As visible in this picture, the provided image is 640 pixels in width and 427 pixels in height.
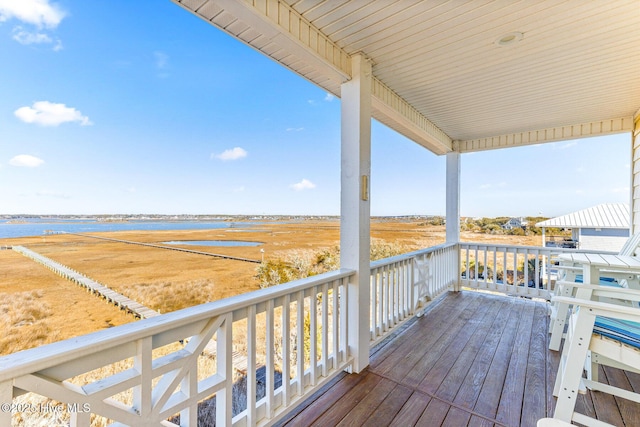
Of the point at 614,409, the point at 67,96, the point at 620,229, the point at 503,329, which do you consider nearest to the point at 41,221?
the point at 67,96

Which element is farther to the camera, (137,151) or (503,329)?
(503,329)

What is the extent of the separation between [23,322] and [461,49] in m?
3.27

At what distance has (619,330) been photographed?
5.16 ft

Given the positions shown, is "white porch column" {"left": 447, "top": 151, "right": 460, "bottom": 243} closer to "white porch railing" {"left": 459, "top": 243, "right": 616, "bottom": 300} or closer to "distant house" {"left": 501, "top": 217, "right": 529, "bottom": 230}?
"white porch railing" {"left": 459, "top": 243, "right": 616, "bottom": 300}

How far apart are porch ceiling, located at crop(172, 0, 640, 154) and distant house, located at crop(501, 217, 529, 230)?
5.52 feet

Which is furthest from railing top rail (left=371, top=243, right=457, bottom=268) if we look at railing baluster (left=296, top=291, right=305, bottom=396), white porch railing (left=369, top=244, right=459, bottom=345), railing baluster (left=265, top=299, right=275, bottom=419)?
Answer: railing baluster (left=265, top=299, right=275, bottom=419)

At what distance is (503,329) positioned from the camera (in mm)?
3105

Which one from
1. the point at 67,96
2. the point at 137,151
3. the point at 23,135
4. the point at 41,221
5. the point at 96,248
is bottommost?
the point at 96,248

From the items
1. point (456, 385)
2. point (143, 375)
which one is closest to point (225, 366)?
point (143, 375)

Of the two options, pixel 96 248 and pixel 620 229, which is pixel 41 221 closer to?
pixel 96 248

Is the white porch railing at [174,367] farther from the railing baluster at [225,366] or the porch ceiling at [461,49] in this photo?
the porch ceiling at [461,49]

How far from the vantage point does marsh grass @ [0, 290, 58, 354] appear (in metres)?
1.32

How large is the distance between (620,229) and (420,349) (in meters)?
3.45

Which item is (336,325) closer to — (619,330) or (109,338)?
(109,338)
